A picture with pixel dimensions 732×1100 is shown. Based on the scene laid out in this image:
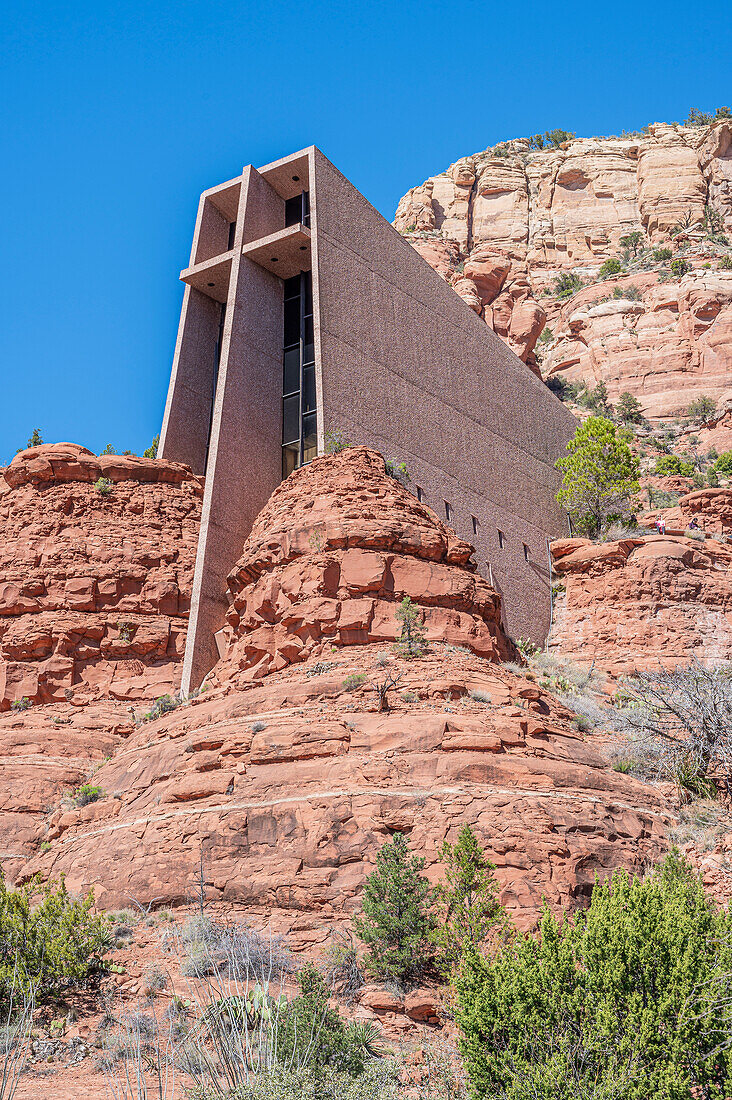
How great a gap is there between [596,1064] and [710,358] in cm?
3820

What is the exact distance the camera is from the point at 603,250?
56.5 meters

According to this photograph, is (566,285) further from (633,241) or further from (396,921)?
(396,921)

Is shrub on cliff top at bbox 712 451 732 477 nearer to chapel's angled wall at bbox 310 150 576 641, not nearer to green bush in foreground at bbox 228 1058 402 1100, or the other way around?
chapel's angled wall at bbox 310 150 576 641

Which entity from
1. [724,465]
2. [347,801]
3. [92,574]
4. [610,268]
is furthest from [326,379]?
[610,268]

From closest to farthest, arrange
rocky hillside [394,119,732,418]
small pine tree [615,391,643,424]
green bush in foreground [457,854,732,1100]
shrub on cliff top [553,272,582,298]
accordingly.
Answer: green bush in foreground [457,854,732,1100]
small pine tree [615,391,643,424]
rocky hillside [394,119,732,418]
shrub on cliff top [553,272,582,298]

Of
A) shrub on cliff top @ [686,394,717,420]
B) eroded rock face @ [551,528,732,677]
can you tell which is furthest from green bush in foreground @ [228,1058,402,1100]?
shrub on cliff top @ [686,394,717,420]

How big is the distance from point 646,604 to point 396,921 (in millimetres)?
13993

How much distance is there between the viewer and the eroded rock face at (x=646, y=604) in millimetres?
21797

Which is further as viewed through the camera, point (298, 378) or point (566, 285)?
point (566, 285)

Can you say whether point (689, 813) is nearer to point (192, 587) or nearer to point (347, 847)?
point (347, 847)

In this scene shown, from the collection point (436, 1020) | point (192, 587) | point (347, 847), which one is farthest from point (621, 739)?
point (192, 587)

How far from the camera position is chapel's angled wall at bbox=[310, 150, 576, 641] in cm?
2147

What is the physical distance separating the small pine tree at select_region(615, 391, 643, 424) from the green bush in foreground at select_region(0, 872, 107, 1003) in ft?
115

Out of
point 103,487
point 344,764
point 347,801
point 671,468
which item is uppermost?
point 671,468
